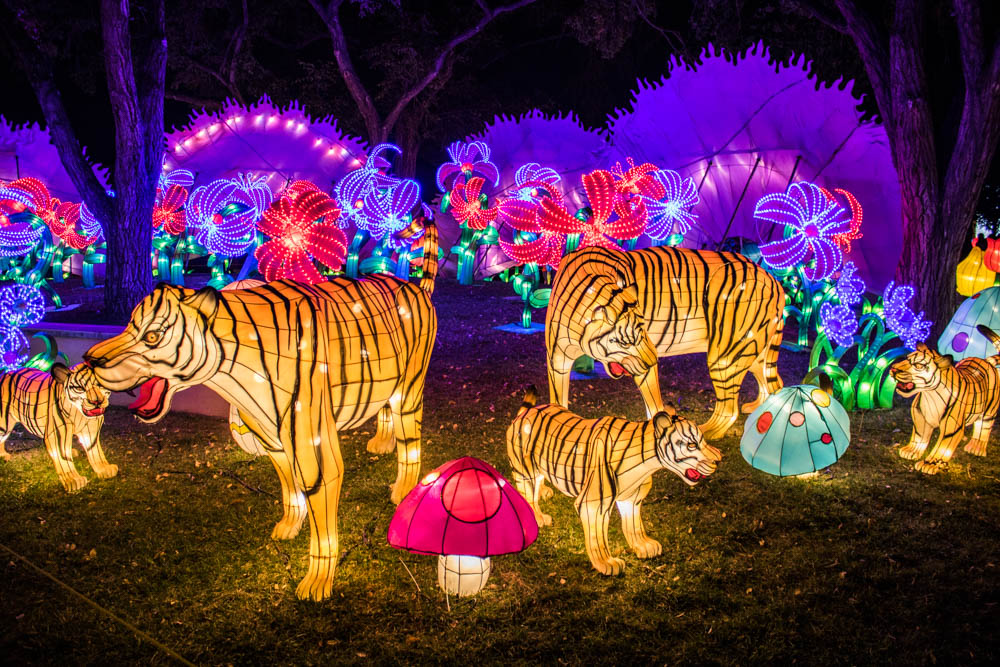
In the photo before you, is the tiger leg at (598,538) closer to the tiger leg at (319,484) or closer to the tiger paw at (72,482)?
the tiger leg at (319,484)

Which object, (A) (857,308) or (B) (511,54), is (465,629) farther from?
(B) (511,54)

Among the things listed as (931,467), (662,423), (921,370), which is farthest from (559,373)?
(931,467)

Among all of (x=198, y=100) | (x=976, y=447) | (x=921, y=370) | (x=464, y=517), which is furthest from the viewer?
(x=198, y=100)

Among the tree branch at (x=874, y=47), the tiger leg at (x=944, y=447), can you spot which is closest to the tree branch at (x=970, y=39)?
Result: the tree branch at (x=874, y=47)

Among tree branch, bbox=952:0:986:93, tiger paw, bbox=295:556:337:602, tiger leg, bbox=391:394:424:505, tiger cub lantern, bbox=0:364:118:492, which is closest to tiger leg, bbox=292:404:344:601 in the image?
tiger paw, bbox=295:556:337:602

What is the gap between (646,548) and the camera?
4.10 m

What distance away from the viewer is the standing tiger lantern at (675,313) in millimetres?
4637

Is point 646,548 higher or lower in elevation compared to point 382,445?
lower

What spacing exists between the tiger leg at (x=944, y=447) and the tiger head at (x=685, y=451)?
2978 millimetres

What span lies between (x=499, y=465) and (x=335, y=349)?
7.41 feet

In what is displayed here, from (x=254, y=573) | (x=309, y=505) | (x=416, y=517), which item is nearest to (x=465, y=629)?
(x=416, y=517)

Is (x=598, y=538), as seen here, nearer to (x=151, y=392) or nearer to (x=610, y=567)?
(x=610, y=567)

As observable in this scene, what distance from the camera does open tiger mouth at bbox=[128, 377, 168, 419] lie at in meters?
3.18

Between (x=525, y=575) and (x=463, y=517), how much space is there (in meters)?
0.86
